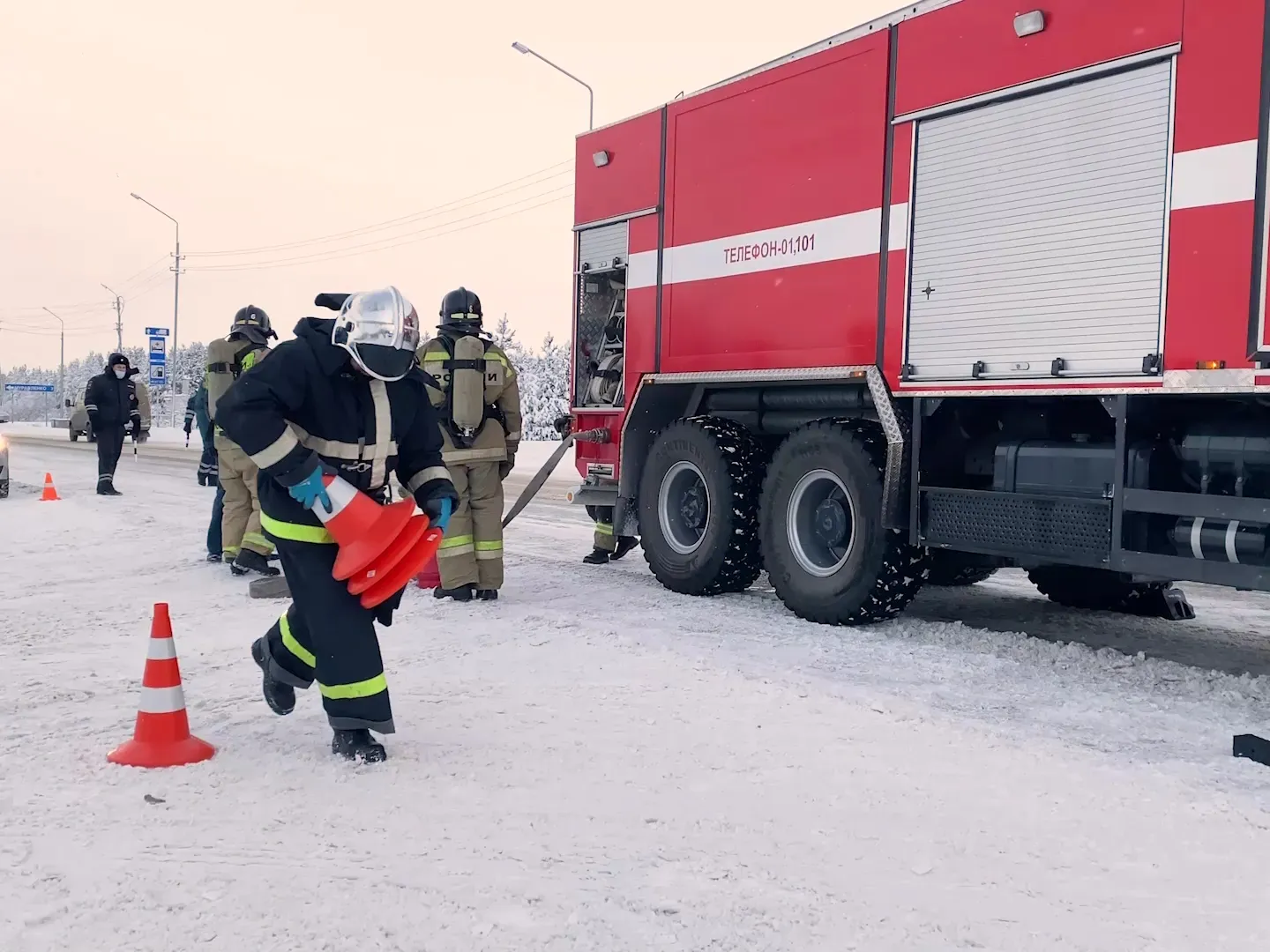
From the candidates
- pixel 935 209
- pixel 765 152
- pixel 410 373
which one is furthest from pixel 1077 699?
pixel 765 152

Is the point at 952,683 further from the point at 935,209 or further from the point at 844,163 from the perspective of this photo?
the point at 844,163

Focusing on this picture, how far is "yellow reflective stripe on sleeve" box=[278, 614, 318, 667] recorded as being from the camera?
165 inches

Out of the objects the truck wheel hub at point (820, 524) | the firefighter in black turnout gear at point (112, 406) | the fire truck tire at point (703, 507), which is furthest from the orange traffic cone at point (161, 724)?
the firefighter in black turnout gear at point (112, 406)

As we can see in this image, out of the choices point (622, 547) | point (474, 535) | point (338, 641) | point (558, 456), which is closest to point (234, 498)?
point (474, 535)

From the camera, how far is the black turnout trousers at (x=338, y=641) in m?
3.98

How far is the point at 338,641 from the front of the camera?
157 inches

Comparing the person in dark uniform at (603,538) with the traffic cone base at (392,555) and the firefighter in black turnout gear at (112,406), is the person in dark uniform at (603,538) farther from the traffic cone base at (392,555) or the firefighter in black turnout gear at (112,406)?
the firefighter in black turnout gear at (112,406)

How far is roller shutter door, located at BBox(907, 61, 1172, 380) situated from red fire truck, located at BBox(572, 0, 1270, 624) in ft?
0.05

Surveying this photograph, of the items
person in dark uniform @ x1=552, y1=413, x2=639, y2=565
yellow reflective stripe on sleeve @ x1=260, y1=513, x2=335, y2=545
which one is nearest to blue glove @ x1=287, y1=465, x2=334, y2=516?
yellow reflective stripe on sleeve @ x1=260, y1=513, x2=335, y2=545

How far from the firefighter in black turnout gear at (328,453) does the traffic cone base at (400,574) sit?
116 mm

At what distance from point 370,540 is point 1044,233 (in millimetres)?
→ 3840

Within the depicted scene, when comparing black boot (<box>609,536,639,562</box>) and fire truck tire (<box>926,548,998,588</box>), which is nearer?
fire truck tire (<box>926,548,998,588</box>)

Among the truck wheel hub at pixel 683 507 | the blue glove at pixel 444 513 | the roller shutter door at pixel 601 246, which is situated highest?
the roller shutter door at pixel 601 246

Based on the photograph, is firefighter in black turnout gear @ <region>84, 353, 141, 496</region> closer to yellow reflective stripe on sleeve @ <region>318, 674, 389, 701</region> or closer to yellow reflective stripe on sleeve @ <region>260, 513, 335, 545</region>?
yellow reflective stripe on sleeve @ <region>260, 513, 335, 545</region>
